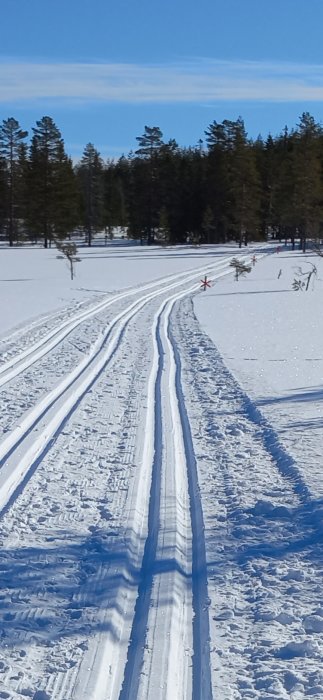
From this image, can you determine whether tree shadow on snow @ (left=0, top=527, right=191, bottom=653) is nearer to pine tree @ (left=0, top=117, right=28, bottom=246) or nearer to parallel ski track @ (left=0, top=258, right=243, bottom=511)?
parallel ski track @ (left=0, top=258, right=243, bottom=511)

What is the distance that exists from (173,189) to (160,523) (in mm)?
69903

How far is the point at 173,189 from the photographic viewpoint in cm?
7475

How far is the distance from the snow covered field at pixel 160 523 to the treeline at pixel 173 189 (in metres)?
52.3

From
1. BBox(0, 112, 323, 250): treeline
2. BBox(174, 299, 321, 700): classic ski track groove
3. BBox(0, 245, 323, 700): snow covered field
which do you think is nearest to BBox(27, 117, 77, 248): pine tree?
BBox(0, 112, 323, 250): treeline

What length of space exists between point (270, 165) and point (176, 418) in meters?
70.3

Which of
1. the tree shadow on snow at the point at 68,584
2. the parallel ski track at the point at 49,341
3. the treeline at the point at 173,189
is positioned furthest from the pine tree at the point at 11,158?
the tree shadow on snow at the point at 68,584

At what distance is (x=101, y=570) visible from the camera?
556 centimetres

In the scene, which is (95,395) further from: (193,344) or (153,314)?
(153,314)

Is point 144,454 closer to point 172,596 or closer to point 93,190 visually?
point 172,596

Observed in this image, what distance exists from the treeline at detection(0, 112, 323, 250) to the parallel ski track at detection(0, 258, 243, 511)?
48.8 metres

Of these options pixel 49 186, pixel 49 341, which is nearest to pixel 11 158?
pixel 49 186

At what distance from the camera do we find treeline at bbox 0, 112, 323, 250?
67500 millimetres

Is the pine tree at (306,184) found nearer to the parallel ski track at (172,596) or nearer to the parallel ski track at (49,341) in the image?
the parallel ski track at (49,341)

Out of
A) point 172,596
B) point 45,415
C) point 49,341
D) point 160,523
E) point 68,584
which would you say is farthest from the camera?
A: point 49,341
